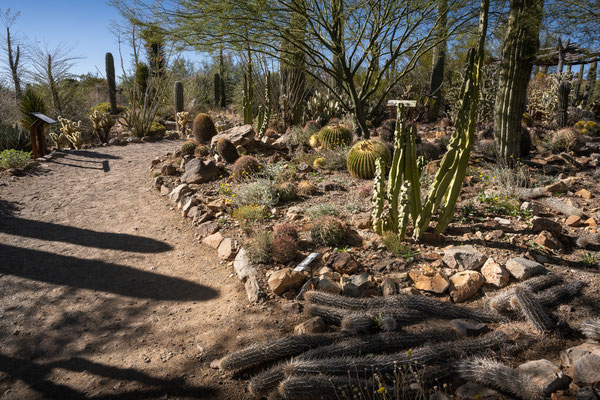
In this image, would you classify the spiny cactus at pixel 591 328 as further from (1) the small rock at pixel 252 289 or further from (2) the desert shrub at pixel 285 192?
(2) the desert shrub at pixel 285 192

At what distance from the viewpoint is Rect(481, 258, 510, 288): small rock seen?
348cm

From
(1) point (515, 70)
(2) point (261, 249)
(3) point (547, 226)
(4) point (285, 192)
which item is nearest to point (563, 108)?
(1) point (515, 70)

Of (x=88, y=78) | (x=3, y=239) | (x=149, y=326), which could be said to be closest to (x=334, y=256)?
(x=149, y=326)

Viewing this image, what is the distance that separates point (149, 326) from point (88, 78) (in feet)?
100

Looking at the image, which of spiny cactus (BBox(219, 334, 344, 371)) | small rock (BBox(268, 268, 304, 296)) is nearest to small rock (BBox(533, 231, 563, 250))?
small rock (BBox(268, 268, 304, 296))

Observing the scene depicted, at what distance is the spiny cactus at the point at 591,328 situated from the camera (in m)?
2.62

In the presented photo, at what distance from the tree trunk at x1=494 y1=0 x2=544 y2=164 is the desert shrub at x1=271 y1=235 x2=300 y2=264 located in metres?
4.73

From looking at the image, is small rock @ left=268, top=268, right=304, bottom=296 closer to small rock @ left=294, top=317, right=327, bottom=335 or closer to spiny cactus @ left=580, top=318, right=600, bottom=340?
small rock @ left=294, top=317, right=327, bottom=335

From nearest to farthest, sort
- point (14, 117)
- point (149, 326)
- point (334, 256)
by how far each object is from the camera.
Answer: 1. point (149, 326)
2. point (334, 256)
3. point (14, 117)

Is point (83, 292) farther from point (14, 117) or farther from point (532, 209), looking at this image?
point (14, 117)

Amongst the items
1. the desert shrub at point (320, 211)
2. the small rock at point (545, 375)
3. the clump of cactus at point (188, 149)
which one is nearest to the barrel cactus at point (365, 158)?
the desert shrub at point (320, 211)

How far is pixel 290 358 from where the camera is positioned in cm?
278

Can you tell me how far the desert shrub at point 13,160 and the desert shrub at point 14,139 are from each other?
3.30 m

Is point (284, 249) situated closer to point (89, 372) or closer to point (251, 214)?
point (251, 214)
